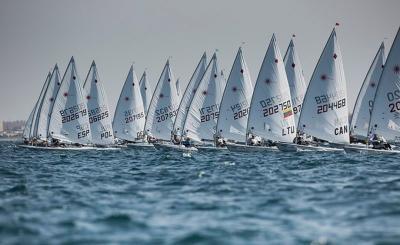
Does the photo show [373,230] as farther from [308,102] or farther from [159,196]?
[308,102]

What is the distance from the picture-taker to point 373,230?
17.0 m

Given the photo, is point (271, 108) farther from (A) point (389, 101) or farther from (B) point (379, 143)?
(A) point (389, 101)

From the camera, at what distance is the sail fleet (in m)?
57.0

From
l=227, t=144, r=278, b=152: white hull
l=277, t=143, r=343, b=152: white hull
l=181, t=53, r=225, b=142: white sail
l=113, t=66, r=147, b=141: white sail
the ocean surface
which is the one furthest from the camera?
l=113, t=66, r=147, b=141: white sail

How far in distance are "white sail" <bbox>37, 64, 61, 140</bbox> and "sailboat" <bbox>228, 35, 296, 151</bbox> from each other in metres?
21.7

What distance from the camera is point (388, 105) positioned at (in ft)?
180

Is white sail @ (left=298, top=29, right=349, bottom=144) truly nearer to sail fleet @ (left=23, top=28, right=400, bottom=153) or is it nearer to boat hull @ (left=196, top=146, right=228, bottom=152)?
sail fleet @ (left=23, top=28, right=400, bottom=153)

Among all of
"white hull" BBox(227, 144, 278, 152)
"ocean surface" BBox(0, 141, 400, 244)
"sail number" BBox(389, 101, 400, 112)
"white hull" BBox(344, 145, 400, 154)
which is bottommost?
"ocean surface" BBox(0, 141, 400, 244)

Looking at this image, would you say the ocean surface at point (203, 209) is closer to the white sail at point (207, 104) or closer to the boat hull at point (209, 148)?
the boat hull at point (209, 148)

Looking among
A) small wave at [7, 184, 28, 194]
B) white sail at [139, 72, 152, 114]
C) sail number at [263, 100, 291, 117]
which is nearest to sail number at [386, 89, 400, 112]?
sail number at [263, 100, 291, 117]

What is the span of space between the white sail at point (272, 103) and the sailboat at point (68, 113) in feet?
57.4

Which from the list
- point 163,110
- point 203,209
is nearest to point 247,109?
point 163,110

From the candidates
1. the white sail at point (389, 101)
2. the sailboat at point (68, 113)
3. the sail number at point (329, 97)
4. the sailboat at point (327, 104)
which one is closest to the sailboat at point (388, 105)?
the white sail at point (389, 101)

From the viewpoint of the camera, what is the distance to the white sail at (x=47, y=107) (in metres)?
70.2
